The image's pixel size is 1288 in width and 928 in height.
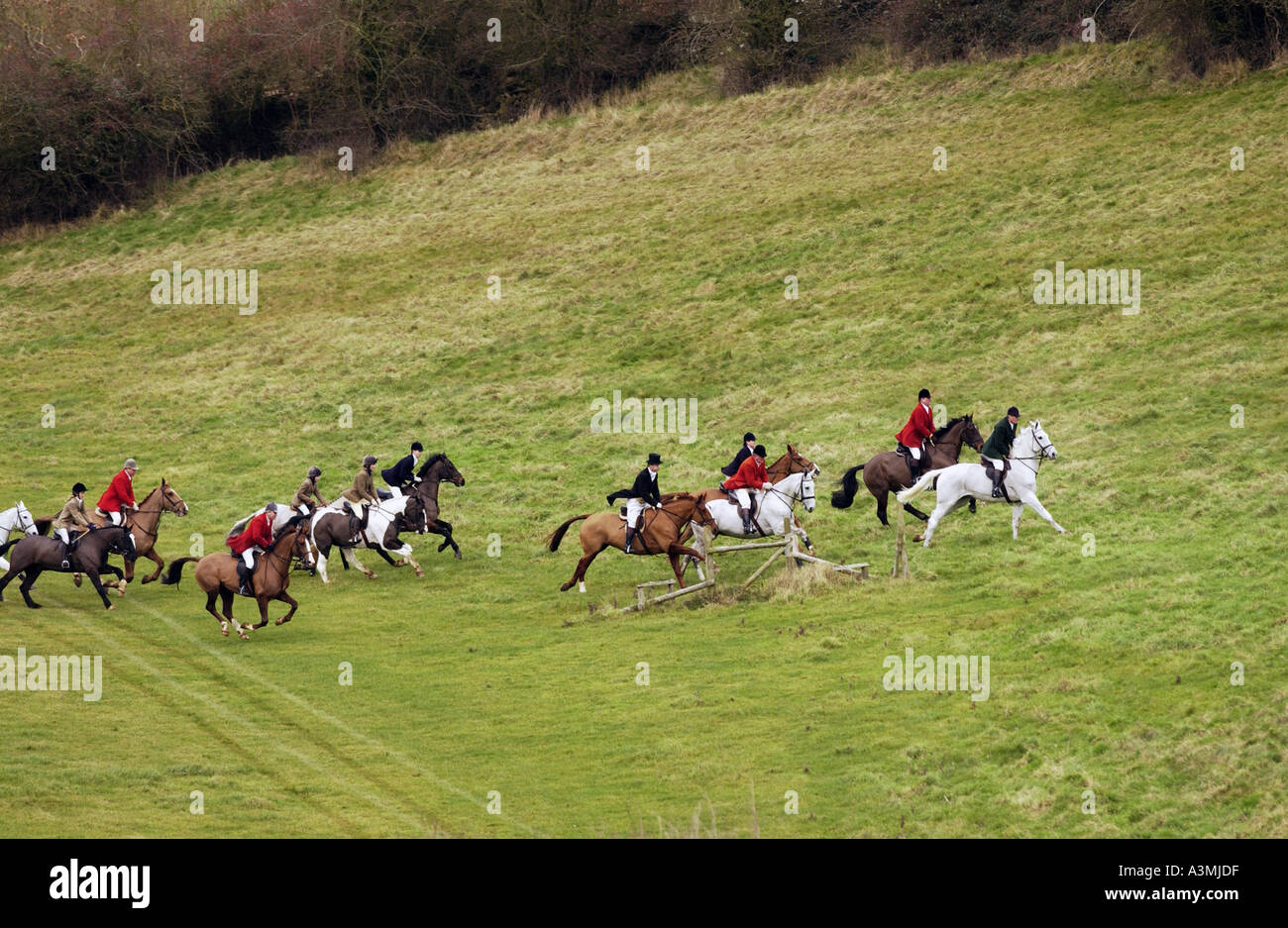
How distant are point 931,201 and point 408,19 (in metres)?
25.6

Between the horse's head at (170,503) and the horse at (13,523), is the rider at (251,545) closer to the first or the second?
the horse's head at (170,503)

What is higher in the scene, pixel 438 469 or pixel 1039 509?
pixel 438 469

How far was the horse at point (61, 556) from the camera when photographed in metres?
28.2

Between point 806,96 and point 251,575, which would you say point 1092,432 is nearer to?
point 251,575

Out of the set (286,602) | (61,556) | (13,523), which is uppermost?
(13,523)

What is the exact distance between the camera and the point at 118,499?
3038cm

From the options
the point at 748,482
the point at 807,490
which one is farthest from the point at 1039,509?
the point at 748,482

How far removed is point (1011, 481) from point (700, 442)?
39.0 ft

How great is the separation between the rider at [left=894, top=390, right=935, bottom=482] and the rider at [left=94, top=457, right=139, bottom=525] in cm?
1551

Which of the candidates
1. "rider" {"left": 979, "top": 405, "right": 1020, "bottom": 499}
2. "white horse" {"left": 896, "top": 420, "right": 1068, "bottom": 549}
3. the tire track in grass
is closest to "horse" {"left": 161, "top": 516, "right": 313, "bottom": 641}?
the tire track in grass

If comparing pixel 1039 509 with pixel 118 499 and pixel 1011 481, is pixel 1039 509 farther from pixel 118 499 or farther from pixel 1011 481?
pixel 118 499

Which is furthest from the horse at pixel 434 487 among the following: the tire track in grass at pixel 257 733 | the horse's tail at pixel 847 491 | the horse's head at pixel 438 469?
the horse's tail at pixel 847 491

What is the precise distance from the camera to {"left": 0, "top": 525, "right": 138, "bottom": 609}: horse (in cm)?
2817

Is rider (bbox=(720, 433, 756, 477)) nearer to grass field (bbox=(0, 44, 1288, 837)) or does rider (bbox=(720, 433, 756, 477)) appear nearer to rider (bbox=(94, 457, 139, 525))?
grass field (bbox=(0, 44, 1288, 837))
